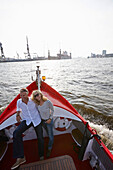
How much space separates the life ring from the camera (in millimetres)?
4411

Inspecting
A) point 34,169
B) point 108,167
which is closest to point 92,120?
point 108,167

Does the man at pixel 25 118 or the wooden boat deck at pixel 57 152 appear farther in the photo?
the wooden boat deck at pixel 57 152

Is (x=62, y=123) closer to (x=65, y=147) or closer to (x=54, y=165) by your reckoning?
(x=65, y=147)

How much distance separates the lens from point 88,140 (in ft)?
9.30

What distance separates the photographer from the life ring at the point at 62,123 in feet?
14.5

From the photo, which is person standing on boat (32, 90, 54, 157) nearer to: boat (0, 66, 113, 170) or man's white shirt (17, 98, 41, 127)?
man's white shirt (17, 98, 41, 127)

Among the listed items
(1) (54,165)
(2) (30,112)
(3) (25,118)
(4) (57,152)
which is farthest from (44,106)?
(4) (57,152)

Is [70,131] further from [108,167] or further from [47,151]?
[108,167]

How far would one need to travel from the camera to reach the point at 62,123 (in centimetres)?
445

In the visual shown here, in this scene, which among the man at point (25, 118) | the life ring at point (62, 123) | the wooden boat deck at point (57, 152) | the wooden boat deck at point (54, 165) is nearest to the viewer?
the wooden boat deck at point (54, 165)

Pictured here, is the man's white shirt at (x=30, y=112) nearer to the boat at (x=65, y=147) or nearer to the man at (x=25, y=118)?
the man at (x=25, y=118)

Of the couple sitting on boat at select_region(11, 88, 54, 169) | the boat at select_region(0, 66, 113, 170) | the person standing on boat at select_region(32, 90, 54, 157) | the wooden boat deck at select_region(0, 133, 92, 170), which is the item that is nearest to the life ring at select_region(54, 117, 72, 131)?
the boat at select_region(0, 66, 113, 170)

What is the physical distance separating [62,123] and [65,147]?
92cm

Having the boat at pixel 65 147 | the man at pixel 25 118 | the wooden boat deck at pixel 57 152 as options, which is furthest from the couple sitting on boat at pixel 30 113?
the wooden boat deck at pixel 57 152
